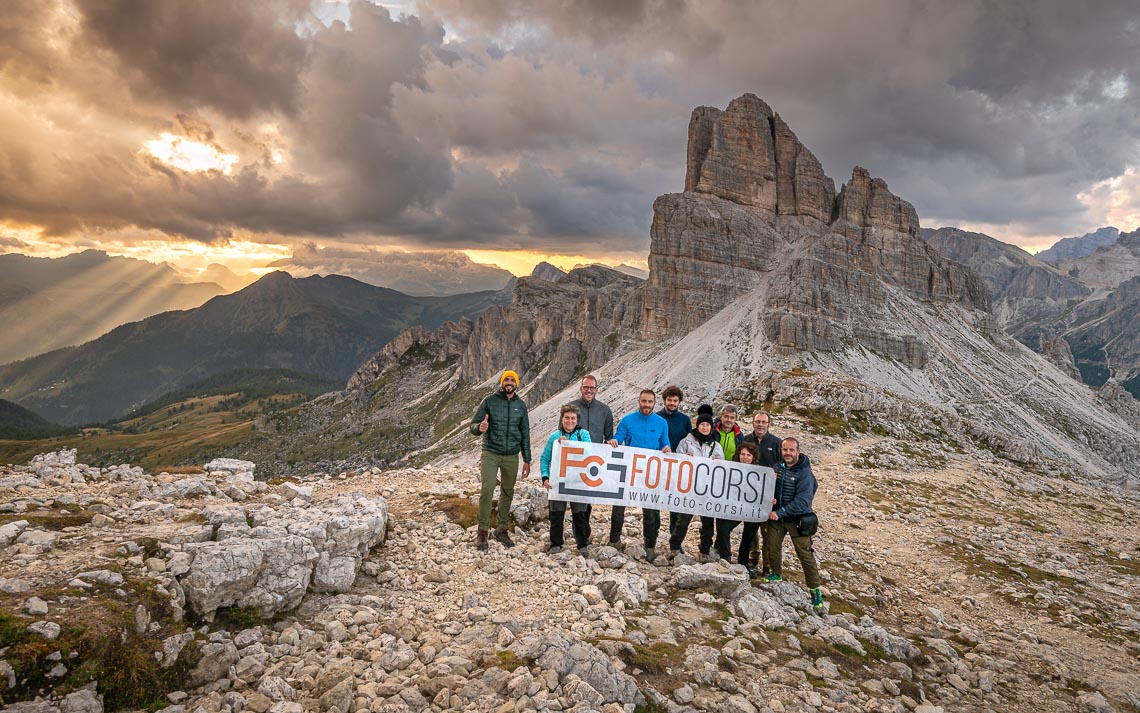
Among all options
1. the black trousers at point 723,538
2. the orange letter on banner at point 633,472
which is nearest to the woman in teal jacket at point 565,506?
the orange letter on banner at point 633,472

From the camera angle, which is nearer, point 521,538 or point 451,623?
point 451,623

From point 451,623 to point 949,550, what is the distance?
58.1 ft

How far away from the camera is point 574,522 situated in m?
11.8

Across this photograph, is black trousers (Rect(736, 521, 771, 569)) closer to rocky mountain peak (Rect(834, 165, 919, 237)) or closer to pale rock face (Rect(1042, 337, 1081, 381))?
rocky mountain peak (Rect(834, 165, 919, 237))

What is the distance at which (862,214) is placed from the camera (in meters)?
144

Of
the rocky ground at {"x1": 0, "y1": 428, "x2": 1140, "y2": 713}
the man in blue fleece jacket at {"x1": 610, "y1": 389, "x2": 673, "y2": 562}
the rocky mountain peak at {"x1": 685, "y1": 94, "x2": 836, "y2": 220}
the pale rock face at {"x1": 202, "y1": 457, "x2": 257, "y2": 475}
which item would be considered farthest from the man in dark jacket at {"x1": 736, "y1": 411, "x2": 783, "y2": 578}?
the rocky mountain peak at {"x1": 685, "y1": 94, "x2": 836, "y2": 220}

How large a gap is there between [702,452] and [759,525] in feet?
7.48

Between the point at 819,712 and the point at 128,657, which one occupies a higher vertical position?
the point at 128,657

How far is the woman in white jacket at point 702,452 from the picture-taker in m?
12.3

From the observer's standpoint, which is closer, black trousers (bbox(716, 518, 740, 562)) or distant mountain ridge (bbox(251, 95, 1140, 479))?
black trousers (bbox(716, 518, 740, 562))

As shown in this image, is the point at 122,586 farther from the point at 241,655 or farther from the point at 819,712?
the point at 819,712

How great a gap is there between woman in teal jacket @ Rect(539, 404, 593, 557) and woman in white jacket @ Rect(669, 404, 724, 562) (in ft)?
7.29

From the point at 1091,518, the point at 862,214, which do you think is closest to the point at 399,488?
the point at 1091,518

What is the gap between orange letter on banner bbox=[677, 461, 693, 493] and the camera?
12.1 metres
